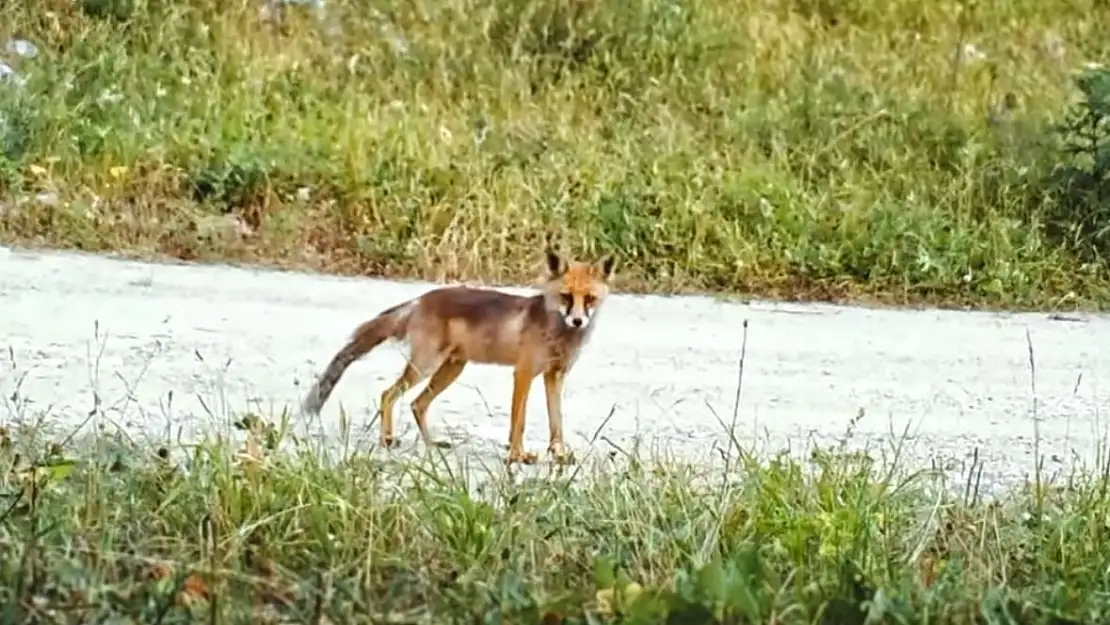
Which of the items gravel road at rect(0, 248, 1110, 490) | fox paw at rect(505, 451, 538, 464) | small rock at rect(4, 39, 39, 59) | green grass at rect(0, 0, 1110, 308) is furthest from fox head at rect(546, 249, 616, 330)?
small rock at rect(4, 39, 39, 59)

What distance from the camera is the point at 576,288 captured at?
5.57 m

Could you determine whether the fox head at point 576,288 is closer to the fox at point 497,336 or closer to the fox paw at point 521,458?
the fox at point 497,336

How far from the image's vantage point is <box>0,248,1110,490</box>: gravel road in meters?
5.93

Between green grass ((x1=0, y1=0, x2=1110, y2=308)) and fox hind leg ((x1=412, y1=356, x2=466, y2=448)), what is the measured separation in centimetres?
280

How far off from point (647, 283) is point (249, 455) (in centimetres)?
487

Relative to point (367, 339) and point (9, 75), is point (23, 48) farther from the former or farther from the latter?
point (367, 339)

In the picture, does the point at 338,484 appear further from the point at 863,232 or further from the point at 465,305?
the point at 863,232

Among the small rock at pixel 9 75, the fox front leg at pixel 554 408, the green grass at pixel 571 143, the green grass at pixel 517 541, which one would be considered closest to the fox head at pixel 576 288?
the fox front leg at pixel 554 408

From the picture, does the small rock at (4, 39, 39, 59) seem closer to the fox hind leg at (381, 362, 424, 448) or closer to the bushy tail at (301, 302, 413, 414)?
the bushy tail at (301, 302, 413, 414)

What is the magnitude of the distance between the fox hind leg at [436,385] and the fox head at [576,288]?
42cm

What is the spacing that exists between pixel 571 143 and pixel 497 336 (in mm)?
4686

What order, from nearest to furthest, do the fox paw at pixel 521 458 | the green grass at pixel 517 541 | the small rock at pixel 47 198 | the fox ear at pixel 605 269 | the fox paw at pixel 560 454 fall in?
the green grass at pixel 517 541, the fox paw at pixel 560 454, the fox paw at pixel 521 458, the fox ear at pixel 605 269, the small rock at pixel 47 198

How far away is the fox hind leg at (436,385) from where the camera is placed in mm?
5773

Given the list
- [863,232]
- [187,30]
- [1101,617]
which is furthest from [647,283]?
[1101,617]
